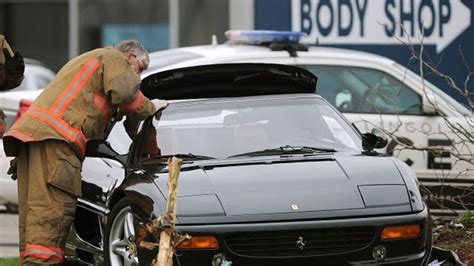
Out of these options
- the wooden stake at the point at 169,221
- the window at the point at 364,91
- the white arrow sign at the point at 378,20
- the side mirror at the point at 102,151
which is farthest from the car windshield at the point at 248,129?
the white arrow sign at the point at 378,20

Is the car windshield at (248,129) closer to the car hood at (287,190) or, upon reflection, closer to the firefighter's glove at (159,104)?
the firefighter's glove at (159,104)

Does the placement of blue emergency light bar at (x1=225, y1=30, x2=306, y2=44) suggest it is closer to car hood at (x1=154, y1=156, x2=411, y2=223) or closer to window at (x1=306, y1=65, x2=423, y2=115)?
window at (x1=306, y1=65, x2=423, y2=115)

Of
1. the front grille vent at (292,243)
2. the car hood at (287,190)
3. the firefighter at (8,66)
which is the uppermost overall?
the firefighter at (8,66)

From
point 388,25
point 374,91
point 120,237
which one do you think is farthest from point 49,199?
point 388,25

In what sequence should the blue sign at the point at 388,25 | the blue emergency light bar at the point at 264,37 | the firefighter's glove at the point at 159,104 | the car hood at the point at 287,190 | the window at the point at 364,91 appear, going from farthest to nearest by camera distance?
the blue sign at the point at 388,25, the blue emergency light bar at the point at 264,37, the window at the point at 364,91, the firefighter's glove at the point at 159,104, the car hood at the point at 287,190

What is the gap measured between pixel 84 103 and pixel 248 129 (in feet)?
3.36

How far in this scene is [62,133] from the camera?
719 centimetres

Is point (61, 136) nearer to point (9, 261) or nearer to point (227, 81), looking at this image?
point (227, 81)

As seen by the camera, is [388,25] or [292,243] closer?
[292,243]

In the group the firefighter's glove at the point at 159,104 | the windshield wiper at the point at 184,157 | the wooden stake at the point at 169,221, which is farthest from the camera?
the firefighter's glove at the point at 159,104

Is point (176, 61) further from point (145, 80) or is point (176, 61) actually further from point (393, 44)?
point (393, 44)

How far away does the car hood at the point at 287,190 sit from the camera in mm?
6148

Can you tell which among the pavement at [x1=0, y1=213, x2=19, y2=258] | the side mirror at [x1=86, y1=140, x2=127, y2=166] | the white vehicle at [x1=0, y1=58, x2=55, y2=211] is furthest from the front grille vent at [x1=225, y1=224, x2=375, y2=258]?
the white vehicle at [x1=0, y1=58, x2=55, y2=211]

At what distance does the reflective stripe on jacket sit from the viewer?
282 inches
